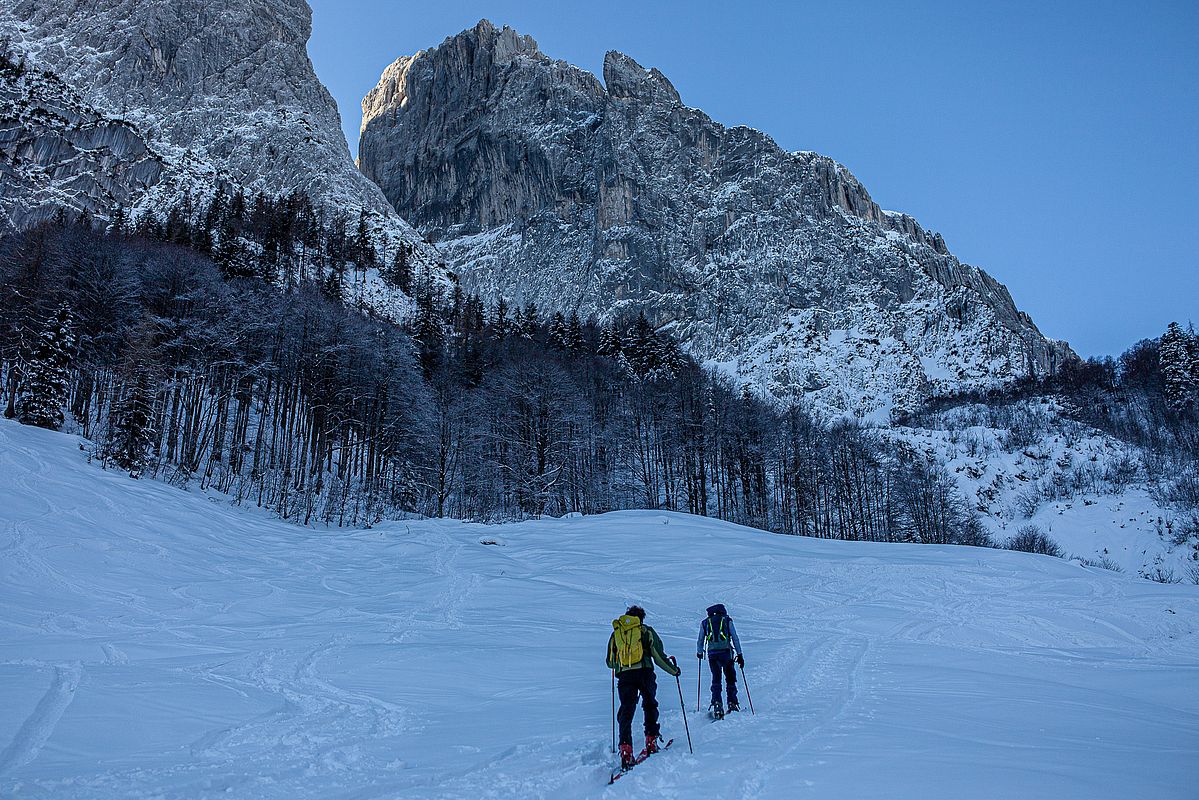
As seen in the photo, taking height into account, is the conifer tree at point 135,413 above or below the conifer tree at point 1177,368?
below

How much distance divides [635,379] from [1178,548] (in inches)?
1608

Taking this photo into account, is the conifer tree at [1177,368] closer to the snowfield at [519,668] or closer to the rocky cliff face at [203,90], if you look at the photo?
the snowfield at [519,668]

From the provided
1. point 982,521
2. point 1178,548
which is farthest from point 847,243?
point 1178,548

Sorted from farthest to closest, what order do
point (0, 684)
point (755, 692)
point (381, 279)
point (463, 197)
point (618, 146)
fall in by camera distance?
1. point (463, 197)
2. point (618, 146)
3. point (381, 279)
4. point (755, 692)
5. point (0, 684)

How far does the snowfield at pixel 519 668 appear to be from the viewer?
17.0 ft

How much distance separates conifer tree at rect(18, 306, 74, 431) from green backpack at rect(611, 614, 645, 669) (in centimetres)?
3262

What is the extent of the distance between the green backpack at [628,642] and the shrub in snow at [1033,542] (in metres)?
44.2

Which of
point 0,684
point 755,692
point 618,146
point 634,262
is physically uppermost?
point 618,146

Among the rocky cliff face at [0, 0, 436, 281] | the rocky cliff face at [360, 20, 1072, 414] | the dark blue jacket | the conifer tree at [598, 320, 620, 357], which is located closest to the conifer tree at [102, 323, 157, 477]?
the dark blue jacket

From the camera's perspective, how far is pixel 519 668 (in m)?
9.59

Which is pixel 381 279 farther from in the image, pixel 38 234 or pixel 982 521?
pixel 982 521

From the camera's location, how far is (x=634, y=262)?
108 m

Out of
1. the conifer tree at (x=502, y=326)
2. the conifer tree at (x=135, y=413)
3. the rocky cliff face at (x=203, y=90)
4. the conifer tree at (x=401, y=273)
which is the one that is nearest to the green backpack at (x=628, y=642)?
the conifer tree at (x=135, y=413)

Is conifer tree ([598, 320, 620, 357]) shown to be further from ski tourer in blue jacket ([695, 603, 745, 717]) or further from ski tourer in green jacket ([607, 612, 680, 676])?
ski tourer in green jacket ([607, 612, 680, 676])
